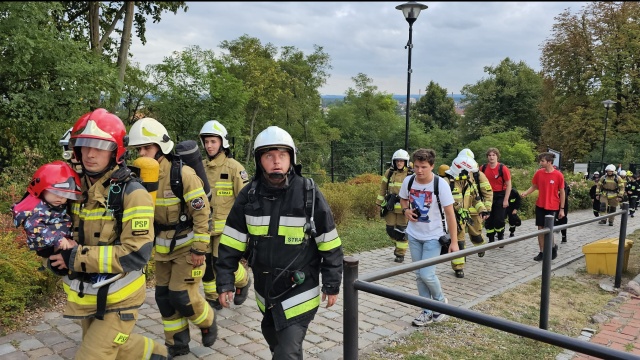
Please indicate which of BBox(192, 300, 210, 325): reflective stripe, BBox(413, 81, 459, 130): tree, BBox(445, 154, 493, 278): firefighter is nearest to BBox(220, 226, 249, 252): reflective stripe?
BBox(192, 300, 210, 325): reflective stripe

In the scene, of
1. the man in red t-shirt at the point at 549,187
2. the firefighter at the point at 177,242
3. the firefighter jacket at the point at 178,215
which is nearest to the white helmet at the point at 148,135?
the firefighter at the point at 177,242

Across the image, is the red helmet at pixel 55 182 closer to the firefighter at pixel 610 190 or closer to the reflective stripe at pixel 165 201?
the reflective stripe at pixel 165 201

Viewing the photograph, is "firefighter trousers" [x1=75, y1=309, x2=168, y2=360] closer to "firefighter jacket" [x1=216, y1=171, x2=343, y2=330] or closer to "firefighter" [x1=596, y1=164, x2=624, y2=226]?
"firefighter jacket" [x1=216, y1=171, x2=343, y2=330]

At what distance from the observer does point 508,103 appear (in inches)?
1886

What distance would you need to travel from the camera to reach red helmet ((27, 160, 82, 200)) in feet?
8.92

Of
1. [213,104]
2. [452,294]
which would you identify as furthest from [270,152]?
[213,104]

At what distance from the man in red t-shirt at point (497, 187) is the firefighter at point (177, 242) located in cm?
634

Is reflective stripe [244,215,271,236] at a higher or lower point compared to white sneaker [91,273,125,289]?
higher

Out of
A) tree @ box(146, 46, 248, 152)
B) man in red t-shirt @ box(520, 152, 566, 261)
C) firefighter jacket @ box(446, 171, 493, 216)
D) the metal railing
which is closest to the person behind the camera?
the metal railing

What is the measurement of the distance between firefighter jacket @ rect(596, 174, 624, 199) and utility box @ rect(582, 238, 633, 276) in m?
8.57

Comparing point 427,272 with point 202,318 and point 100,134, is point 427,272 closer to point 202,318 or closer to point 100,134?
point 202,318

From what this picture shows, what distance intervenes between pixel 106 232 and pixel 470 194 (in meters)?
6.06

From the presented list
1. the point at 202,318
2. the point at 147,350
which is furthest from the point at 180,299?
the point at 147,350

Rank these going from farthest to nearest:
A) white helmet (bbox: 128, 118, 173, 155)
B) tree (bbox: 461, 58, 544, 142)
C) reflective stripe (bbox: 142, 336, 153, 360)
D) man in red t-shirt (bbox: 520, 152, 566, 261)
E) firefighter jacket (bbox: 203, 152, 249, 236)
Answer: tree (bbox: 461, 58, 544, 142), man in red t-shirt (bbox: 520, 152, 566, 261), firefighter jacket (bbox: 203, 152, 249, 236), white helmet (bbox: 128, 118, 173, 155), reflective stripe (bbox: 142, 336, 153, 360)
